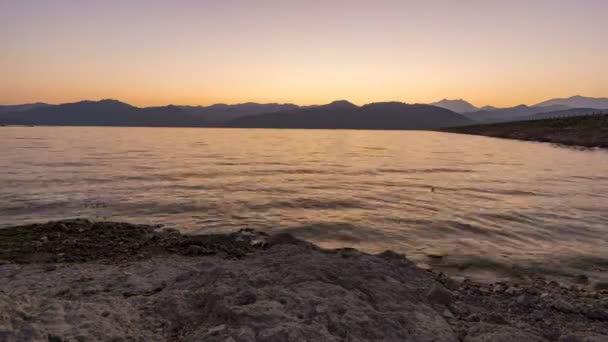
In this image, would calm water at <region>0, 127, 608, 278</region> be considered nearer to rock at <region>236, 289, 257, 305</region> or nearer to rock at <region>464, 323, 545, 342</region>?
rock at <region>464, 323, 545, 342</region>

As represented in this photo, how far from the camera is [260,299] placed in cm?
736

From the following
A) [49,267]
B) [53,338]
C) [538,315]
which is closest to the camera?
[53,338]

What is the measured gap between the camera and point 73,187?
2522 centimetres

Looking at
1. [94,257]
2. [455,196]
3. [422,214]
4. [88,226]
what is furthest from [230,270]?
[455,196]

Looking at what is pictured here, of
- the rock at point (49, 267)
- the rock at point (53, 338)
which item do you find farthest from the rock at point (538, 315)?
the rock at point (49, 267)

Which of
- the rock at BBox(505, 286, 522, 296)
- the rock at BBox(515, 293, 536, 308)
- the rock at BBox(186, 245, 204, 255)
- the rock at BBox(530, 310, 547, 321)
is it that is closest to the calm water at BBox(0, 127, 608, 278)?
the rock at BBox(505, 286, 522, 296)

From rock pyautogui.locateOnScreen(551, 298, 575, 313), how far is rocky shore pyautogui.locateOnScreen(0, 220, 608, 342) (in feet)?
0.13

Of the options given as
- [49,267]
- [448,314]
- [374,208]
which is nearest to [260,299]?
[448,314]

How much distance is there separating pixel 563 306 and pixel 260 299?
22.1 feet

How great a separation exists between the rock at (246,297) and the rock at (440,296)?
3906mm

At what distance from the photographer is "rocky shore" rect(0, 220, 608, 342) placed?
620cm

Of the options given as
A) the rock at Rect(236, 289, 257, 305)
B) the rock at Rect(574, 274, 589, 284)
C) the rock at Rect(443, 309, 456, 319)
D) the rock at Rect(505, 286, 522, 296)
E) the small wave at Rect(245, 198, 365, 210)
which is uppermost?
the rock at Rect(236, 289, 257, 305)

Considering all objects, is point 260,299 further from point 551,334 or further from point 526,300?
point 526,300

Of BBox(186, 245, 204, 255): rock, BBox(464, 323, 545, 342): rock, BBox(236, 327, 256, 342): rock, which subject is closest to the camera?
BBox(236, 327, 256, 342): rock
